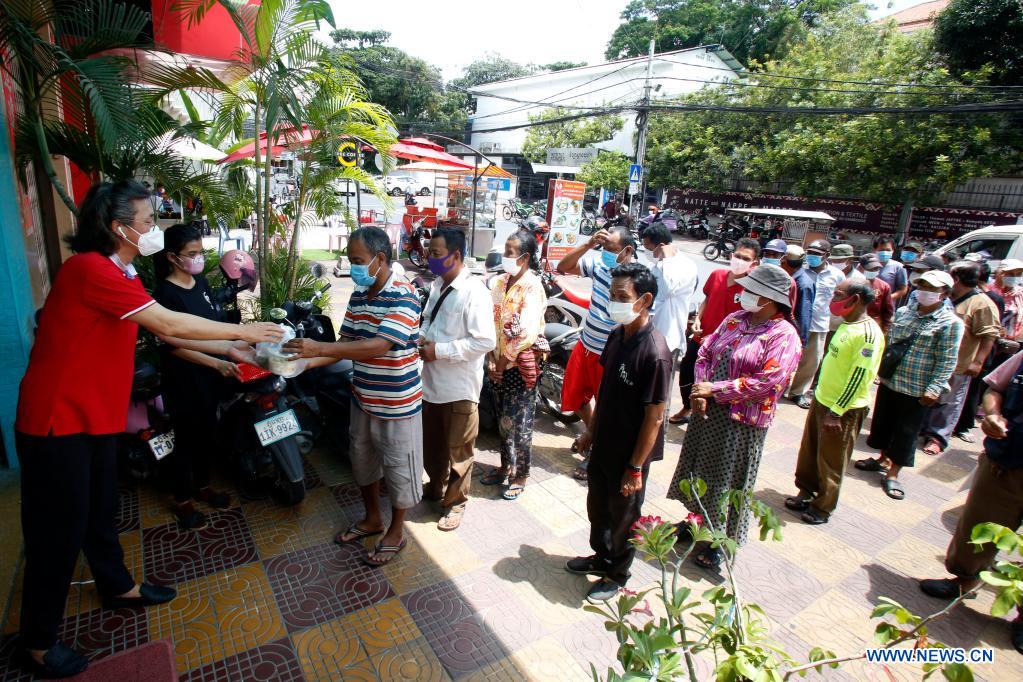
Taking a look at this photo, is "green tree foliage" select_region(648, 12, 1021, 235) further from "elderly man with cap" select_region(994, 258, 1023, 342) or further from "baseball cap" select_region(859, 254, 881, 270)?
"elderly man with cap" select_region(994, 258, 1023, 342)

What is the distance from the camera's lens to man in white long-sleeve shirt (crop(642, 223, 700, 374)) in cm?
460

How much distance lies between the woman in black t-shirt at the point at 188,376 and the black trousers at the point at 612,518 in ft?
6.70

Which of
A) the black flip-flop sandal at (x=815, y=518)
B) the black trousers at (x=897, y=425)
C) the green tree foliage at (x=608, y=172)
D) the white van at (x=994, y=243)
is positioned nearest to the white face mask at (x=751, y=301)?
the black flip-flop sandal at (x=815, y=518)

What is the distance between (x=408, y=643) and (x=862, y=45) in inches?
1090

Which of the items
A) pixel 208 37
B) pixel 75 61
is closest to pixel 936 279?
pixel 75 61

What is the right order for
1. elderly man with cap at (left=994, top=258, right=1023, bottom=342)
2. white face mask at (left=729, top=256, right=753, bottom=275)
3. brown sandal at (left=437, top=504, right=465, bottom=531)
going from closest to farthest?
brown sandal at (left=437, top=504, right=465, bottom=531), white face mask at (left=729, top=256, right=753, bottom=275), elderly man with cap at (left=994, top=258, right=1023, bottom=342)

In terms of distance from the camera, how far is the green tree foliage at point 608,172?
81.5 feet

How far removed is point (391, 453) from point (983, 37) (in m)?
22.8

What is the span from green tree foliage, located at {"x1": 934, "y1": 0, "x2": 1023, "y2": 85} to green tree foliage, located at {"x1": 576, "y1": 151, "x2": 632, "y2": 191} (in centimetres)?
1116

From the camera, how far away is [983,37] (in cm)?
1739

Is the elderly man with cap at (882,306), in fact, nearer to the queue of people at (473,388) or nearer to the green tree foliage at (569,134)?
the queue of people at (473,388)

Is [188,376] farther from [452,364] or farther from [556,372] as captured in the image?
[556,372]

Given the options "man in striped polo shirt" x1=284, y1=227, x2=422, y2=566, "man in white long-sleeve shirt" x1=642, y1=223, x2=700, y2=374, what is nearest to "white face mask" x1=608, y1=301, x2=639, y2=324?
"man in striped polo shirt" x1=284, y1=227, x2=422, y2=566

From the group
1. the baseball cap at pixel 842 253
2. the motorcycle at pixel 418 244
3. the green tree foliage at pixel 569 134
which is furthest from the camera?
the green tree foliage at pixel 569 134
